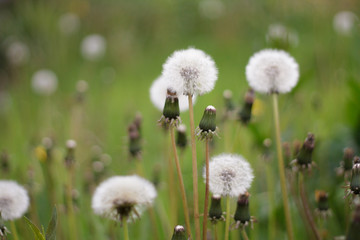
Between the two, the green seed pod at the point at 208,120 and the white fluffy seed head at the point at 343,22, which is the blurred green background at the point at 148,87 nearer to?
the white fluffy seed head at the point at 343,22

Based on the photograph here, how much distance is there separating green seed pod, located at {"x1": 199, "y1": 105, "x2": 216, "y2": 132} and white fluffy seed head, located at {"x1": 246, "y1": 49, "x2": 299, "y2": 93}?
23 cm

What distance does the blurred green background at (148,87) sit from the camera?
1374 millimetres

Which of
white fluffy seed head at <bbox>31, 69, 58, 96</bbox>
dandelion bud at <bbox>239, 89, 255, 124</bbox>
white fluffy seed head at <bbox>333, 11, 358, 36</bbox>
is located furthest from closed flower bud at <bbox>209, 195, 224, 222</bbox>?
white fluffy seed head at <bbox>31, 69, 58, 96</bbox>

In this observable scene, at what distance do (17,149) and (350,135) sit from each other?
1.77 metres

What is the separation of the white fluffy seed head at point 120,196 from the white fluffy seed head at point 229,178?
5.0 inches

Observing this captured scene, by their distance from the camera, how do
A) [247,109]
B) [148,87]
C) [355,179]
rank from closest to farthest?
[355,179], [247,109], [148,87]

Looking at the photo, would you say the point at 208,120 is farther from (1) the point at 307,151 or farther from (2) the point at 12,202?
(2) the point at 12,202

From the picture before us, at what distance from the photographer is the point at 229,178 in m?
0.76

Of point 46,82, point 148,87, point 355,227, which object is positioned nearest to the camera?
point 355,227

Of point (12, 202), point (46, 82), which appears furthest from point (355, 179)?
point (46, 82)

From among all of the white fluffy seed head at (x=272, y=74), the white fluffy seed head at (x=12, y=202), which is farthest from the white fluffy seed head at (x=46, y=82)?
the white fluffy seed head at (x=272, y=74)

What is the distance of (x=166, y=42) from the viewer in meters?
3.64

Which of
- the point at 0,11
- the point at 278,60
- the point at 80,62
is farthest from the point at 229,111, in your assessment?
the point at 0,11

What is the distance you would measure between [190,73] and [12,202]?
0.47 meters
